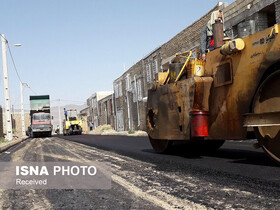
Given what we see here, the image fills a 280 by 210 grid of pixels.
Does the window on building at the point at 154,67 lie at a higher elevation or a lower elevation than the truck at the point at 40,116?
higher

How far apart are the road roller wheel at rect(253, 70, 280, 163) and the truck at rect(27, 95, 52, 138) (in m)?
30.9

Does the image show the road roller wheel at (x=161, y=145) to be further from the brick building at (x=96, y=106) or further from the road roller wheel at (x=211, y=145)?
the brick building at (x=96, y=106)

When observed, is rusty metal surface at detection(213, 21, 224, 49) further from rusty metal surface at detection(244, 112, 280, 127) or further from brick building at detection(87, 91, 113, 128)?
brick building at detection(87, 91, 113, 128)

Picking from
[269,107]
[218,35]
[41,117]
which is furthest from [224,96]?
[41,117]

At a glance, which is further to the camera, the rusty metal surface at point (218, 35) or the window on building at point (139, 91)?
the window on building at point (139, 91)

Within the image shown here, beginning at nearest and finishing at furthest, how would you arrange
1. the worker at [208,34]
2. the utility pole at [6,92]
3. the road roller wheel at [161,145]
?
the worker at [208,34] → the road roller wheel at [161,145] → the utility pole at [6,92]

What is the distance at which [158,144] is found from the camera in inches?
325

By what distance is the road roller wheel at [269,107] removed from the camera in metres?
4.80

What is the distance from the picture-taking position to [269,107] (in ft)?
16.1

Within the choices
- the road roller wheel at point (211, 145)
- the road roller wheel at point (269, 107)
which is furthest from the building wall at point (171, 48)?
the road roller wheel at point (269, 107)

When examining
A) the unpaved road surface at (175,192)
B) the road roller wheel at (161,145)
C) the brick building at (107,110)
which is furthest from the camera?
the brick building at (107,110)

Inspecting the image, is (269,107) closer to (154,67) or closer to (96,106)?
(154,67)

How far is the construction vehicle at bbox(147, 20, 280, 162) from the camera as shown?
16.0 ft

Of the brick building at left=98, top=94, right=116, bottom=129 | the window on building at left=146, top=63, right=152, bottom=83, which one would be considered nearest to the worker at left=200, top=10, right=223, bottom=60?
the window on building at left=146, top=63, right=152, bottom=83
